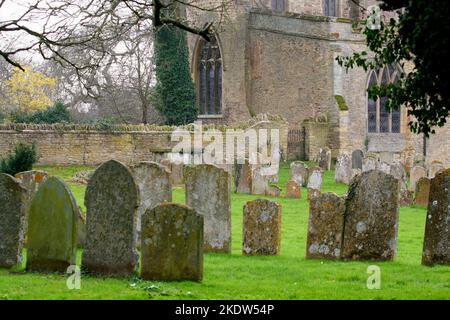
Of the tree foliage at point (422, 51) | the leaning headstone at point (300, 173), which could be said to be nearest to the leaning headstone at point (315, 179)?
the leaning headstone at point (300, 173)

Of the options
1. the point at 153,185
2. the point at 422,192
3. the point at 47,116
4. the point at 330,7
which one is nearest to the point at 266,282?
the point at 153,185

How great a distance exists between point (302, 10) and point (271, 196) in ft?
75.8

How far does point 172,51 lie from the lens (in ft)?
131

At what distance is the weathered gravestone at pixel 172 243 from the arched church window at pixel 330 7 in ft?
124

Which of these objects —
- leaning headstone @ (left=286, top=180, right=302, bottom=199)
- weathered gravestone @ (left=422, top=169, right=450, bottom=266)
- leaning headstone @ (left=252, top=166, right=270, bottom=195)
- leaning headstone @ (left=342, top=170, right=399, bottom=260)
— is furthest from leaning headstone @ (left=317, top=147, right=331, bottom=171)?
weathered gravestone @ (left=422, top=169, right=450, bottom=266)

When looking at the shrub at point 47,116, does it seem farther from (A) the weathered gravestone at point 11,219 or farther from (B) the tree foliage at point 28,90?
(A) the weathered gravestone at point 11,219

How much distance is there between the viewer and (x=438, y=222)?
1168 cm

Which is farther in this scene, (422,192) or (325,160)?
(325,160)

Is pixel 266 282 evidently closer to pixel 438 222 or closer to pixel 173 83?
pixel 438 222

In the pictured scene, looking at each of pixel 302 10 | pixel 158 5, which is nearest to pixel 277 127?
pixel 302 10

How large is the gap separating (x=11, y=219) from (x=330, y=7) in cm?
3765

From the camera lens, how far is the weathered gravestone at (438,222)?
457 inches
